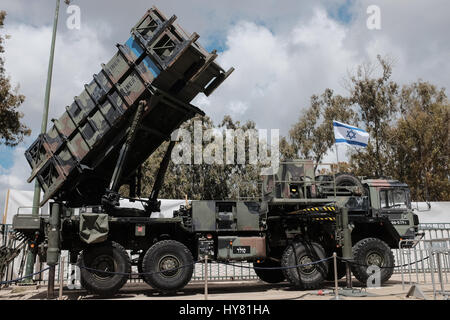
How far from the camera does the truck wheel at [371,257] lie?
1122 cm

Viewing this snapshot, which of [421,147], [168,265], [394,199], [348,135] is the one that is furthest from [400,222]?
[421,147]

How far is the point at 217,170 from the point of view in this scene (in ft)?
83.8

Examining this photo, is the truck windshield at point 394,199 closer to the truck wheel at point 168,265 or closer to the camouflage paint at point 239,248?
the camouflage paint at point 239,248

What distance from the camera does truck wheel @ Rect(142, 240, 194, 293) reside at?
9930mm

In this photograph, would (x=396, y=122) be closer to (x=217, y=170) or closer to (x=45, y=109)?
(x=217, y=170)

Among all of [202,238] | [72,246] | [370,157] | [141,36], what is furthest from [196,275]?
[370,157]

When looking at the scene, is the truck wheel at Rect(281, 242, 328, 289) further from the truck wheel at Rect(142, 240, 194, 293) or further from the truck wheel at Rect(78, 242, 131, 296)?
the truck wheel at Rect(78, 242, 131, 296)

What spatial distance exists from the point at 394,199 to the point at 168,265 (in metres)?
7.00

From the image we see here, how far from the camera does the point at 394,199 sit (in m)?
12.4

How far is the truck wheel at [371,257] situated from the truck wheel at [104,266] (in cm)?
608

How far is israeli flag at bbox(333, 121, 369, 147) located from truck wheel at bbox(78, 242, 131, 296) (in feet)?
28.5

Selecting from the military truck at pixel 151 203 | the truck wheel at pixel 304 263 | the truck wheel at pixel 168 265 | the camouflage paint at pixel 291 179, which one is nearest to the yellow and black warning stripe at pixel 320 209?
the military truck at pixel 151 203

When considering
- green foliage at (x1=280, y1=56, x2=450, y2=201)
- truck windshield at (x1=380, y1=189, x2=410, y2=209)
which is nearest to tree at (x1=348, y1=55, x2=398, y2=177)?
green foliage at (x1=280, y1=56, x2=450, y2=201)

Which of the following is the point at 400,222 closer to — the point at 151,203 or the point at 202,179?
the point at 151,203
